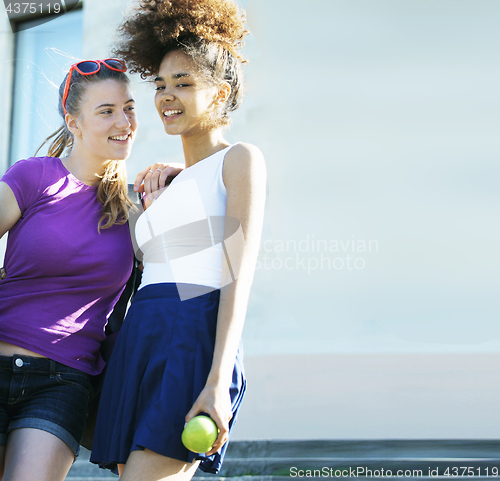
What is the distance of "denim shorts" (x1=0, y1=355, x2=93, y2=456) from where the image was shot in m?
1.49

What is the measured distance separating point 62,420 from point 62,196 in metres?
0.67

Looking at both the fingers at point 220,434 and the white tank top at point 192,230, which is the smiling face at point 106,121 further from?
the fingers at point 220,434

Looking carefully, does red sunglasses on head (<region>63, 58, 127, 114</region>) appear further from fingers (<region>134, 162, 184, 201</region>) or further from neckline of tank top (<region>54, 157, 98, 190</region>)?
fingers (<region>134, 162, 184, 201</region>)

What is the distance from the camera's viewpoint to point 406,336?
3.29 metres

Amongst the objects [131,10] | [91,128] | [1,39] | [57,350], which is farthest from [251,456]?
[1,39]

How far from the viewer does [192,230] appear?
143 centimetres

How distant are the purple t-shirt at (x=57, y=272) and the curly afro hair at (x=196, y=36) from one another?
50cm

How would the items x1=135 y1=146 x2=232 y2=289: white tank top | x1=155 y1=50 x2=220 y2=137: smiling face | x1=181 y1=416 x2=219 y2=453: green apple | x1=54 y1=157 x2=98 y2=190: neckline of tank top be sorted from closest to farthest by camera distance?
x1=181 y1=416 x2=219 y2=453: green apple
x1=135 y1=146 x2=232 y2=289: white tank top
x1=155 y1=50 x2=220 y2=137: smiling face
x1=54 y1=157 x2=98 y2=190: neckline of tank top

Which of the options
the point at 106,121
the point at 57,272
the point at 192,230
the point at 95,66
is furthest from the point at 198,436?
the point at 95,66

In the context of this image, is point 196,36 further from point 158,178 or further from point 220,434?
point 220,434

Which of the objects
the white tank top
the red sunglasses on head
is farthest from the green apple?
the red sunglasses on head

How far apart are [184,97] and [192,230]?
1.30 feet

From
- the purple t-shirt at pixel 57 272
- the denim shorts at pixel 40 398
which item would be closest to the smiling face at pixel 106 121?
the purple t-shirt at pixel 57 272

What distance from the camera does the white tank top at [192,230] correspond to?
4.59 ft
